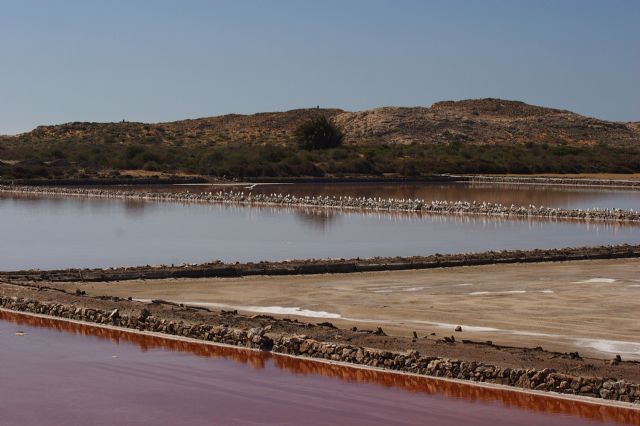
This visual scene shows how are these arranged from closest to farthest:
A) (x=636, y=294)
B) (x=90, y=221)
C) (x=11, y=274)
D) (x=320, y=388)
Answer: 1. (x=320, y=388)
2. (x=636, y=294)
3. (x=11, y=274)
4. (x=90, y=221)

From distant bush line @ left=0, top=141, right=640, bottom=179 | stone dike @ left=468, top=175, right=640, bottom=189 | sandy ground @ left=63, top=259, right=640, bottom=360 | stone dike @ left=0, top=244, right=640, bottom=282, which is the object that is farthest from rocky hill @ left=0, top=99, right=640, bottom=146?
sandy ground @ left=63, top=259, right=640, bottom=360

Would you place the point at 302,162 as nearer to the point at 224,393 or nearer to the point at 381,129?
the point at 381,129

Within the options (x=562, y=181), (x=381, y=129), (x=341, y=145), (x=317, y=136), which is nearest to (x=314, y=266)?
(x=562, y=181)

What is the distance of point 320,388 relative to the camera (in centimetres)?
1380

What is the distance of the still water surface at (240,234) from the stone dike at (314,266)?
3.12 meters

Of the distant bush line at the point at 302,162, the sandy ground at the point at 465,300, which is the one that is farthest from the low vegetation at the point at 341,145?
the sandy ground at the point at 465,300

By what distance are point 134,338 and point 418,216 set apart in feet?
98.8

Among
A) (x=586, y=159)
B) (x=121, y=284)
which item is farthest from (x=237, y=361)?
(x=586, y=159)

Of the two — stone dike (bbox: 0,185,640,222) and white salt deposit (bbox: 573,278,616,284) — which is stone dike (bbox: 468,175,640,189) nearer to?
stone dike (bbox: 0,185,640,222)

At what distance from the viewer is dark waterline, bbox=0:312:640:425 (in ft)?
40.9

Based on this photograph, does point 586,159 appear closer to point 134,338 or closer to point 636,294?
point 636,294

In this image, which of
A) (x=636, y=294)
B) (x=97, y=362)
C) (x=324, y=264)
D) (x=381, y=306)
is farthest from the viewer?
(x=324, y=264)

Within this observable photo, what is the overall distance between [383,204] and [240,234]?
1511cm

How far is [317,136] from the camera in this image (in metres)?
104
